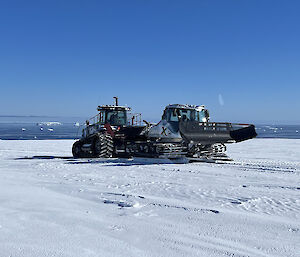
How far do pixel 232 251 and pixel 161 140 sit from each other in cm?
941

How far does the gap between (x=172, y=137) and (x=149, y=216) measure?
791cm

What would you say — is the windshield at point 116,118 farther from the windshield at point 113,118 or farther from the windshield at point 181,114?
the windshield at point 181,114

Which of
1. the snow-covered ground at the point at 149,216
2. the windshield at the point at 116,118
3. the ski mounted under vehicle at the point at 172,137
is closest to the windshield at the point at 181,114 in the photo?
the ski mounted under vehicle at the point at 172,137

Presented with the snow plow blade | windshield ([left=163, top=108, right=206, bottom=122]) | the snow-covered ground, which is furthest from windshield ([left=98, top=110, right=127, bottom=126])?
the snow-covered ground

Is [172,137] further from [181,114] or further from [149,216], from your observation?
[149,216]

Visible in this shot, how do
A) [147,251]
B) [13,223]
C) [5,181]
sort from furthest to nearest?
1. [5,181]
2. [13,223]
3. [147,251]

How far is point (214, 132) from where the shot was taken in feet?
39.1

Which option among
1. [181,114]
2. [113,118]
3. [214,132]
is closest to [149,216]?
[214,132]

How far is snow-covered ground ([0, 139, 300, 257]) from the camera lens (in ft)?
11.3

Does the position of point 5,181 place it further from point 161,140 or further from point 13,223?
point 161,140

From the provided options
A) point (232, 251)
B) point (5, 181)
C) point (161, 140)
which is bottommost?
point (232, 251)

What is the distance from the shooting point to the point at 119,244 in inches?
139

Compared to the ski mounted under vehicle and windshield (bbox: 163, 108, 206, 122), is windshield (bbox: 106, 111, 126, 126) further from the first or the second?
windshield (bbox: 163, 108, 206, 122)

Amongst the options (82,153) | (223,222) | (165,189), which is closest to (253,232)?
(223,222)
